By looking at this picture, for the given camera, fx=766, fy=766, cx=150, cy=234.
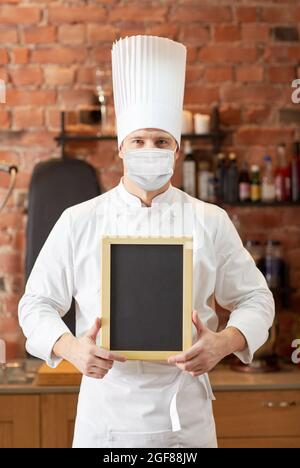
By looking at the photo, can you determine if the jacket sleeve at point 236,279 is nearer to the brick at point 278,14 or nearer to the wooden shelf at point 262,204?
the wooden shelf at point 262,204

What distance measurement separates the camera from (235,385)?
257 cm

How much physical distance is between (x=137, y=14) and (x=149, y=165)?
5.15 ft

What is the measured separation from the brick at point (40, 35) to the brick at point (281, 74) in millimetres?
863

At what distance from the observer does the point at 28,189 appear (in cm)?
296

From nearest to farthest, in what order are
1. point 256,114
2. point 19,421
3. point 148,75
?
point 148,75
point 19,421
point 256,114

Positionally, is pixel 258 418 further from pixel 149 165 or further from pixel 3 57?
pixel 3 57

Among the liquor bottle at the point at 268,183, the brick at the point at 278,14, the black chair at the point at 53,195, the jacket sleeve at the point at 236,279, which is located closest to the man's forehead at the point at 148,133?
the jacket sleeve at the point at 236,279

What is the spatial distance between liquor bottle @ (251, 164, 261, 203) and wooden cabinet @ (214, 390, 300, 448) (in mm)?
757

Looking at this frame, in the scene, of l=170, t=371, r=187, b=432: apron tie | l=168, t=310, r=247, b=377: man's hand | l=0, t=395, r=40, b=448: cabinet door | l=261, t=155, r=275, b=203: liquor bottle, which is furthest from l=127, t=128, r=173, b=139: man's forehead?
l=261, t=155, r=275, b=203: liquor bottle

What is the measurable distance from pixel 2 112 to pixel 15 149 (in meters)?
0.15

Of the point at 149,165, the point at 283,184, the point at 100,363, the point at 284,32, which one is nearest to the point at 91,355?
the point at 100,363

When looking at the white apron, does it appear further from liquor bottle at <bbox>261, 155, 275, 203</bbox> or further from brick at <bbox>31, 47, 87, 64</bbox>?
brick at <bbox>31, 47, 87, 64</bbox>
